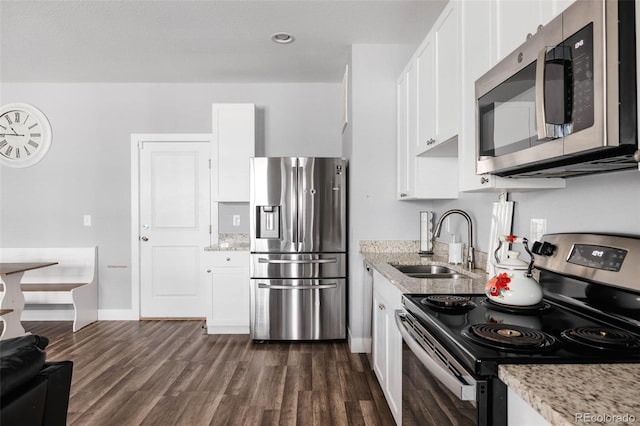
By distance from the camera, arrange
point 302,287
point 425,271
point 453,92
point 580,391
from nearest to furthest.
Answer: point 580,391, point 453,92, point 425,271, point 302,287

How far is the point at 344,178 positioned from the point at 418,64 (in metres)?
1.23

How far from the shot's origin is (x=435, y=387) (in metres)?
1.20

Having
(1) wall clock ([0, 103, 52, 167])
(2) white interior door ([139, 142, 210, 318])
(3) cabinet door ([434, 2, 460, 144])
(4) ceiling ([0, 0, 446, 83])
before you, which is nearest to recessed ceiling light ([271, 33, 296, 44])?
(4) ceiling ([0, 0, 446, 83])

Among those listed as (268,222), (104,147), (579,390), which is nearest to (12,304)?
(104,147)

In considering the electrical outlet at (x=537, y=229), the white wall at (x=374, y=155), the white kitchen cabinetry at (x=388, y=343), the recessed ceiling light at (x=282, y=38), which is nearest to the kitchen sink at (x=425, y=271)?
the white kitchen cabinetry at (x=388, y=343)

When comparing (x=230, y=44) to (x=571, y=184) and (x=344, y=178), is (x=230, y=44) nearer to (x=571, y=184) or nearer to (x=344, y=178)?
(x=344, y=178)

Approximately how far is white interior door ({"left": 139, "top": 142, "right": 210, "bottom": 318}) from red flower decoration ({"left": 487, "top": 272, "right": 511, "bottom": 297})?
3582mm

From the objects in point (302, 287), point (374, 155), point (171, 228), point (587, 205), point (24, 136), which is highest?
point (24, 136)

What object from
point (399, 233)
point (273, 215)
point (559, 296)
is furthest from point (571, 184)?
point (273, 215)

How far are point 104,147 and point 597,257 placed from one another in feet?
15.5

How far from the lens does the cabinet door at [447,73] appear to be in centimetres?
201

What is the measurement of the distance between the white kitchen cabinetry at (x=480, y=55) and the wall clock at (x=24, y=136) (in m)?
4.55

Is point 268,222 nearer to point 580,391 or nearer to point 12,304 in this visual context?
point 12,304

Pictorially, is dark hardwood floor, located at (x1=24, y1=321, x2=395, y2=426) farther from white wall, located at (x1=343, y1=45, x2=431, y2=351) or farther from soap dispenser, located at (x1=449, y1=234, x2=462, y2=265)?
soap dispenser, located at (x1=449, y1=234, x2=462, y2=265)
